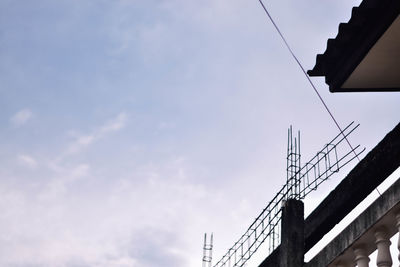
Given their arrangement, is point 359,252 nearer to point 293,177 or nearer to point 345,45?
point 345,45

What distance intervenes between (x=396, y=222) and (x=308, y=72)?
3.09m

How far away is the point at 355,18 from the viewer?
23.2 ft

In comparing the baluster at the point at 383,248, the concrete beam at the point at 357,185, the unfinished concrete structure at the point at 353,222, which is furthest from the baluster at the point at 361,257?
the concrete beam at the point at 357,185

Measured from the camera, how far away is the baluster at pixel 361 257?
18.7ft

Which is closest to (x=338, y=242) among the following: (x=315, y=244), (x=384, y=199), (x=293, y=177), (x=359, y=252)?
(x=359, y=252)

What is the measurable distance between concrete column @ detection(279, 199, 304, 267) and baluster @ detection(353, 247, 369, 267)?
245cm

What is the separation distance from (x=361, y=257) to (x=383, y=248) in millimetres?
363

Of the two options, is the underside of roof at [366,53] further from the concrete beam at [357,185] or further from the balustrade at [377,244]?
the balustrade at [377,244]

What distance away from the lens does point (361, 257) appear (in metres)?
5.75

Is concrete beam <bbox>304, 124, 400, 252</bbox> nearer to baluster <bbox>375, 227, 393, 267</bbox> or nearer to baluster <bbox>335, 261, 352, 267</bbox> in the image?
baluster <bbox>335, 261, 352, 267</bbox>

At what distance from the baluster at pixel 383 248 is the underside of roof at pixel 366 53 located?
2419 millimetres

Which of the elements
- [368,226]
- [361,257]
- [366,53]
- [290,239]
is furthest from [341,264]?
[366,53]

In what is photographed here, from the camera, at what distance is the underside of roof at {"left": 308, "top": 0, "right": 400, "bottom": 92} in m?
6.86

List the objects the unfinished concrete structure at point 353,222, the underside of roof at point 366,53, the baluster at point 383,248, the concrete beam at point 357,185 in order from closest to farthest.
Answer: the baluster at point 383,248
the unfinished concrete structure at point 353,222
the concrete beam at point 357,185
the underside of roof at point 366,53
